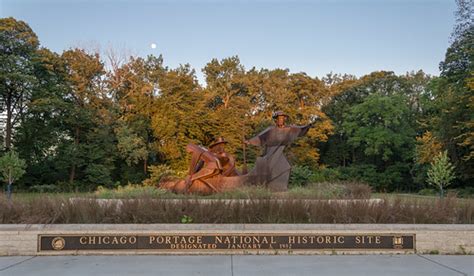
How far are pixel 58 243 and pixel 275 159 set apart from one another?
10.1 m

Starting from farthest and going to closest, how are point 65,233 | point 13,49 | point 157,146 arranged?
point 157,146, point 13,49, point 65,233

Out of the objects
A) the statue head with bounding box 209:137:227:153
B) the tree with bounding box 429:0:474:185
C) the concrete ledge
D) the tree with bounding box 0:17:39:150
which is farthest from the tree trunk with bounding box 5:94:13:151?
the tree with bounding box 429:0:474:185

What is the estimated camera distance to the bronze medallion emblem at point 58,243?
8805mm

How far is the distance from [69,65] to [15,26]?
583cm

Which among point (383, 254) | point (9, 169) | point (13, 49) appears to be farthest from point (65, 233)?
point (13, 49)

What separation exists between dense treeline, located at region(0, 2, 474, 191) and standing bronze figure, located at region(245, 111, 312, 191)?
20.8 meters

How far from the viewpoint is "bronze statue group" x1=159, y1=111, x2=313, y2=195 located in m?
16.5

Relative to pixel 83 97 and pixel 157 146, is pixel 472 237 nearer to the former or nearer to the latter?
pixel 157 146

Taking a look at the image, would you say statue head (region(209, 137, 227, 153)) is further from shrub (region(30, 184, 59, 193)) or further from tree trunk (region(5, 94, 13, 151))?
tree trunk (region(5, 94, 13, 151))

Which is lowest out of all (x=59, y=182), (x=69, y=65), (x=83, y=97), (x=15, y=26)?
(x=59, y=182)

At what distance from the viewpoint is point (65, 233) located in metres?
8.84

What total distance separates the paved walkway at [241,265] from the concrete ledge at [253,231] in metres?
0.29

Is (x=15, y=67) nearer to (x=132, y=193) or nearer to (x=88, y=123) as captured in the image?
(x=88, y=123)

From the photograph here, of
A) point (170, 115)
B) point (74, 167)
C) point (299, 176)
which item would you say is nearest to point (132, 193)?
point (299, 176)
